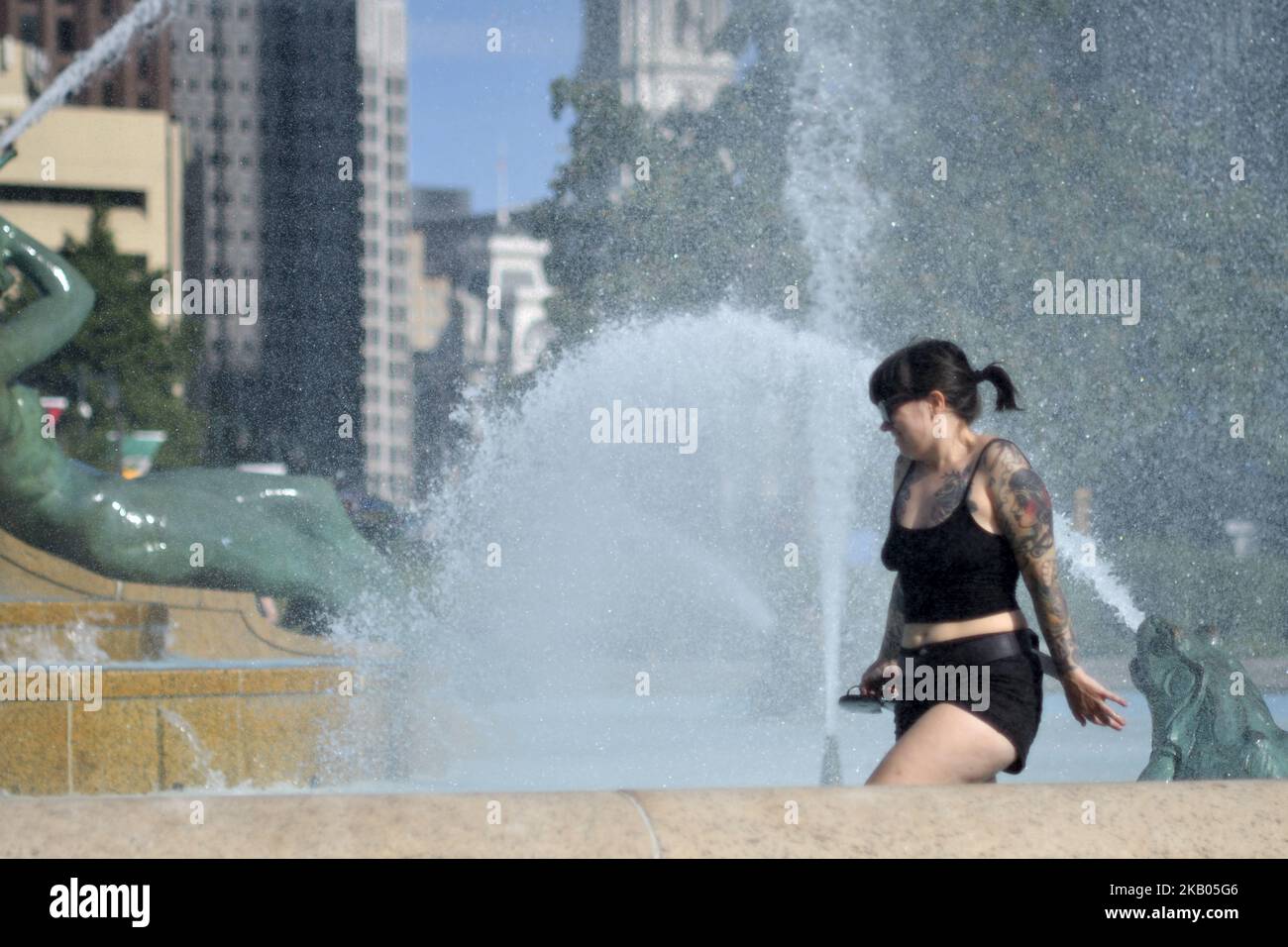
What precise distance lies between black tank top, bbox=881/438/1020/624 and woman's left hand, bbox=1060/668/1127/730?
0.63 feet

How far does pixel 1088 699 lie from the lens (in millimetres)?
3734

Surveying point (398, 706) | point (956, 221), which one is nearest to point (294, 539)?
point (398, 706)

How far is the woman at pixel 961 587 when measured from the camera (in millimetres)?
3695

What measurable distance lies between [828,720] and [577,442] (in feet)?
7.61

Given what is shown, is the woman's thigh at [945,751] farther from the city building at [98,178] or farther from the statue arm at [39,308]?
the city building at [98,178]

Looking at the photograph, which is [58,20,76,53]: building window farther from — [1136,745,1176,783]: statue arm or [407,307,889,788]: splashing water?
[1136,745,1176,783]: statue arm

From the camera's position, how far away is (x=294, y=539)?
10.1 m

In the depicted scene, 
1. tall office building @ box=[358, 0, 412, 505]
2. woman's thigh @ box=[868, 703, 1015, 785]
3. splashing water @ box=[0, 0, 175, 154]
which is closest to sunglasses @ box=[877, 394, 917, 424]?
woman's thigh @ box=[868, 703, 1015, 785]

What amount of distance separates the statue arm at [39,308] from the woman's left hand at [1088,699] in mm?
7048

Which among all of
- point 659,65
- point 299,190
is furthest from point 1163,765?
A: point 299,190

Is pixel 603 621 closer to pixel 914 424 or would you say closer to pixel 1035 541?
pixel 914 424

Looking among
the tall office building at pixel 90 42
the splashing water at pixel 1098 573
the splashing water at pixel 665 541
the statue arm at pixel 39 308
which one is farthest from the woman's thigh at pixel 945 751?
the tall office building at pixel 90 42
